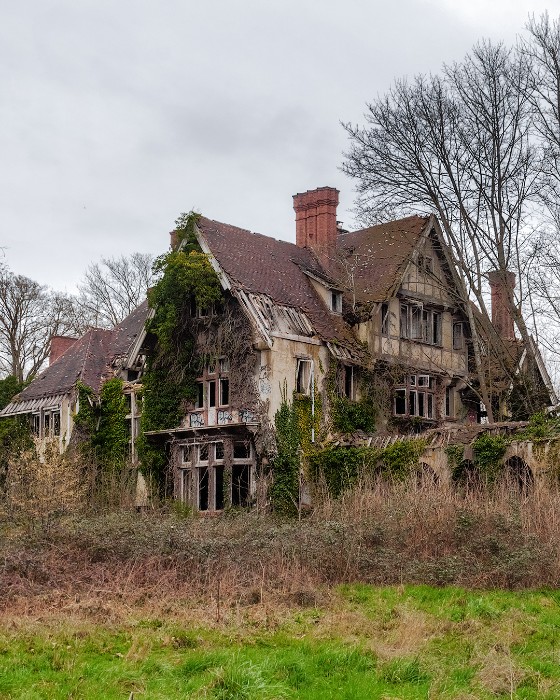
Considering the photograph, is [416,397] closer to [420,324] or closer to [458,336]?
[420,324]

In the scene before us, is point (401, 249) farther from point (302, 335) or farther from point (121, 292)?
point (121, 292)

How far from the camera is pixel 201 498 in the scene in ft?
110

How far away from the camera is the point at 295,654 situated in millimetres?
12500

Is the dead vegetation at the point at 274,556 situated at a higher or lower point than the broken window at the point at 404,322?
lower

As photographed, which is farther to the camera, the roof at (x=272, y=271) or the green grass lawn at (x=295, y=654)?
the roof at (x=272, y=271)

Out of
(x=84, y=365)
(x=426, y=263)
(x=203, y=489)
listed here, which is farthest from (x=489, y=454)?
(x=84, y=365)

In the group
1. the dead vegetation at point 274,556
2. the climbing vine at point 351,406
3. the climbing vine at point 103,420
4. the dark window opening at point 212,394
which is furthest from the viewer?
the climbing vine at point 103,420

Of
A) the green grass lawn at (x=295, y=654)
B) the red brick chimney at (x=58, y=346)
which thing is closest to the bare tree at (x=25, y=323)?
the red brick chimney at (x=58, y=346)

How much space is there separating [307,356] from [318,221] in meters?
8.21

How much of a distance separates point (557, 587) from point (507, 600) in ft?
5.79

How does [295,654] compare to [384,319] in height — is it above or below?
below

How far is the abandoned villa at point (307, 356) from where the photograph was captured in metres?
32.2

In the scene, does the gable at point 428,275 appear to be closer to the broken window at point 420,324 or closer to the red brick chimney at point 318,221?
the broken window at point 420,324

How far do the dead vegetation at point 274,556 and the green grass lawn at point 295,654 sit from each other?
126cm
